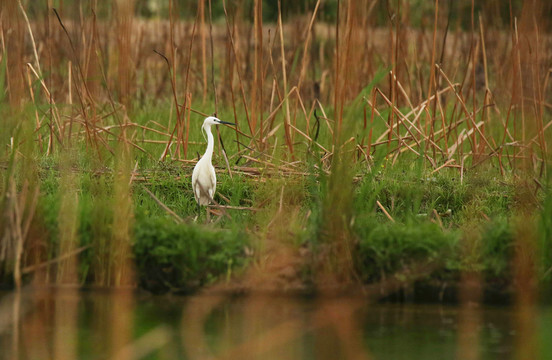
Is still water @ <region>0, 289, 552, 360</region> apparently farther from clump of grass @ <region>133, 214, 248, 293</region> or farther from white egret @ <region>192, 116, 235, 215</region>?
white egret @ <region>192, 116, 235, 215</region>

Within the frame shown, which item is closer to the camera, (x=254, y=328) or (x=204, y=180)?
(x=254, y=328)

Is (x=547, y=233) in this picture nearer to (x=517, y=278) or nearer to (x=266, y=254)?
(x=517, y=278)

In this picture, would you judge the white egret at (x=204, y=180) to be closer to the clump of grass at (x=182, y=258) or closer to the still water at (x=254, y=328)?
the clump of grass at (x=182, y=258)

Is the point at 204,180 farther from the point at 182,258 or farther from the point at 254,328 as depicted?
the point at 254,328

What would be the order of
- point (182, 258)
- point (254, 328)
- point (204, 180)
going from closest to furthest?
point (254, 328) → point (182, 258) → point (204, 180)

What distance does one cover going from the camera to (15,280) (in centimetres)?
405

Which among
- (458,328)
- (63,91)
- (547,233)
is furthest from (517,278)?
(63,91)

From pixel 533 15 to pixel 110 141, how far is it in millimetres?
3775

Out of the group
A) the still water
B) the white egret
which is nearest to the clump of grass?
the still water

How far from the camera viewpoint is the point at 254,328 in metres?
3.70

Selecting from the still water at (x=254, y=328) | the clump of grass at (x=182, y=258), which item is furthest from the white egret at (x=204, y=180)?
the still water at (x=254, y=328)

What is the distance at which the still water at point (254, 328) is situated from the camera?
338 centimetres

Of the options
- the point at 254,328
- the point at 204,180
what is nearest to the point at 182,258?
the point at 254,328

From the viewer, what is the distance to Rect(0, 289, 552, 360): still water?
338 centimetres
